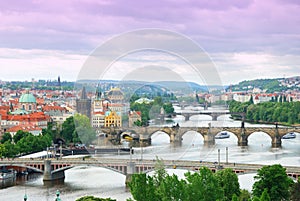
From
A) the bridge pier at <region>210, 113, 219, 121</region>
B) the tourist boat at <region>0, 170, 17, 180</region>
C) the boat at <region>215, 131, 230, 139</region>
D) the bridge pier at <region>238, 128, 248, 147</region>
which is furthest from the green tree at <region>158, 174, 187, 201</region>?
the bridge pier at <region>210, 113, 219, 121</region>

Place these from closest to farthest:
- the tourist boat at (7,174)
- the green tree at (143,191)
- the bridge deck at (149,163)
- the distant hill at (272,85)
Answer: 1. the green tree at (143,191)
2. the bridge deck at (149,163)
3. the tourist boat at (7,174)
4. the distant hill at (272,85)

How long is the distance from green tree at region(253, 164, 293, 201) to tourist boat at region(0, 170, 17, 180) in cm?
990

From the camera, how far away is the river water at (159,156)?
1956 cm

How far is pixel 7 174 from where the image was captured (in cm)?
2295

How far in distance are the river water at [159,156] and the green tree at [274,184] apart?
8.61 ft

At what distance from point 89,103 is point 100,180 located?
341 inches

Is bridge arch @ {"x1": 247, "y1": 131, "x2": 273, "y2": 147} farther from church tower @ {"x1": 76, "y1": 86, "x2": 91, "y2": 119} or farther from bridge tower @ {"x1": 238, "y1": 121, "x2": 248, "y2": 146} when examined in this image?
church tower @ {"x1": 76, "y1": 86, "x2": 91, "y2": 119}

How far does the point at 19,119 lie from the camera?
38.1m

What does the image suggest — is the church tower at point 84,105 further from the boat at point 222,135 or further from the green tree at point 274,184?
the green tree at point 274,184

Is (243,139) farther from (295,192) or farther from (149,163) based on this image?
(295,192)

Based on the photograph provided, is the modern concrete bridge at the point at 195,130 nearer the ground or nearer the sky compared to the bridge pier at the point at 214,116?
nearer the ground

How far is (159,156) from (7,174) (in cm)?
619

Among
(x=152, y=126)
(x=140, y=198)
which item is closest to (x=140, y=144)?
(x=152, y=126)

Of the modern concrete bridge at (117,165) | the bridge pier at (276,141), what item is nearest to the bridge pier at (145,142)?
the bridge pier at (276,141)
